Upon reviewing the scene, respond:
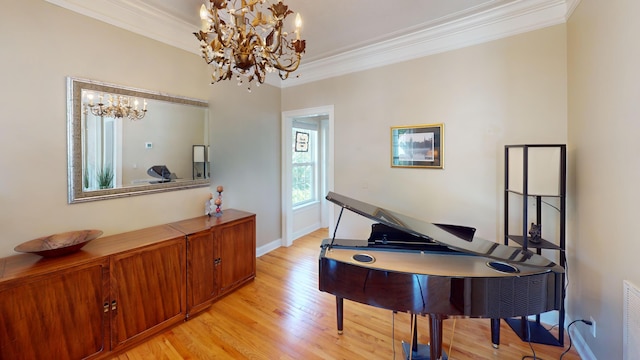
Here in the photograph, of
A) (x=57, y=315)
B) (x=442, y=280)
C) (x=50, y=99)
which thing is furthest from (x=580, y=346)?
(x=50, y=99)

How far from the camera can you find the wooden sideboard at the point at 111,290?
153 centimetres

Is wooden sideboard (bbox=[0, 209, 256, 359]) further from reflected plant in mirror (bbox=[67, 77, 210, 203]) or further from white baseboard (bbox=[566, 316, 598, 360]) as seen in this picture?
white baseboard (bbox=[566, 316, 598, 360])

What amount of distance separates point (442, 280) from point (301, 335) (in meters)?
1.38

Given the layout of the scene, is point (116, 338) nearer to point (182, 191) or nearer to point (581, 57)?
point (182, 191)

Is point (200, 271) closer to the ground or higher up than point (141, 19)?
closer to the ground

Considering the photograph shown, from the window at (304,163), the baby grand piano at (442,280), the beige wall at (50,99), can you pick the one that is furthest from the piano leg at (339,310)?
the window at (304,163)

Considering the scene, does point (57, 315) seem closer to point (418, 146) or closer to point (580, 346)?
point (418, 146)

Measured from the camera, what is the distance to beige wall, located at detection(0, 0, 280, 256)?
1.76 meters

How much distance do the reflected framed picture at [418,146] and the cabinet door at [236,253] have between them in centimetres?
201

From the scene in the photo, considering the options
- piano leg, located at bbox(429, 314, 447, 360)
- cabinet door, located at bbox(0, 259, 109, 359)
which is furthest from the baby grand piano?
cabinet door, located at bbox(0, 259, 109, 359)

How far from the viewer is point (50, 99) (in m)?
1.91

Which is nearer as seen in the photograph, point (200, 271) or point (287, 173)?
point (200, 271)

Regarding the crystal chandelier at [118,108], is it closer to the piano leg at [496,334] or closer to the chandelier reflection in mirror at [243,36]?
the chandelier reflection in mirror at [243,36]

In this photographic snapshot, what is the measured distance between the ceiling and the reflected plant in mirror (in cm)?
65
